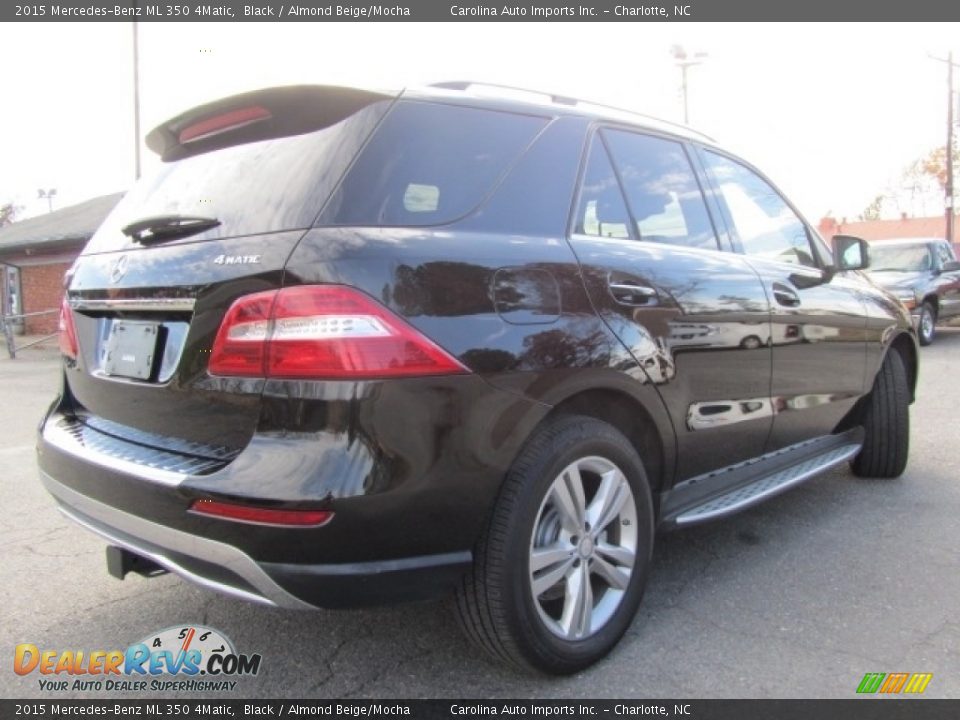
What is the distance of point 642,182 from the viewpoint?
9.82 feet

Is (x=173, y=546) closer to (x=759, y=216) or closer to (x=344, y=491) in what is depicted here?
(x=344, y=491)

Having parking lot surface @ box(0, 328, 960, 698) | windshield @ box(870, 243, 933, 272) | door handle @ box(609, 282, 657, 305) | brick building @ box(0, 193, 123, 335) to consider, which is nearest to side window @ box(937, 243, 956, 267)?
windshield @ box(870, 243, 933, 272)

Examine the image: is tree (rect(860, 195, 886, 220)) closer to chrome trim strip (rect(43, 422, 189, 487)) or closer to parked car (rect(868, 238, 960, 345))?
parked car (rect(868, 238, 960, 345))

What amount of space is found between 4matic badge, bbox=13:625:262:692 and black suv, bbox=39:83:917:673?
44cm

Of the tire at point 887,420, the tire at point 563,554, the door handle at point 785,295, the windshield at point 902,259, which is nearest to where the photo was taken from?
the tire at point 563,554

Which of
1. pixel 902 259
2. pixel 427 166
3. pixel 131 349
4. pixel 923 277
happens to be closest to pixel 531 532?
pixel 427 166

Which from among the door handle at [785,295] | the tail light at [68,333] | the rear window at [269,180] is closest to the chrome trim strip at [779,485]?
the door handle at [785,295]

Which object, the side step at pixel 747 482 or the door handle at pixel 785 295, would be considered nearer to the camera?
the side step at pixel 747 482

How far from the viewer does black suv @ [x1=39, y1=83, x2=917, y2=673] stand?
1911 millimetres

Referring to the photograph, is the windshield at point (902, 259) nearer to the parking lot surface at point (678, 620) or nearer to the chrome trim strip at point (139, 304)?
the parking lot surface at point (678, 620)

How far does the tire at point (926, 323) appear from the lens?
1273 centimetres

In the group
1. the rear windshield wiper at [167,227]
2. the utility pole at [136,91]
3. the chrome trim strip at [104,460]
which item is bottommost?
the chrome trim strip at [104,460]

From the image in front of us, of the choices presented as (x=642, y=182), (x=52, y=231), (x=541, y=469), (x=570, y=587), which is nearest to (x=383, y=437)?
(x=541, y=469)

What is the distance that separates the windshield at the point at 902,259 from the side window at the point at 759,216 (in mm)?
10712
